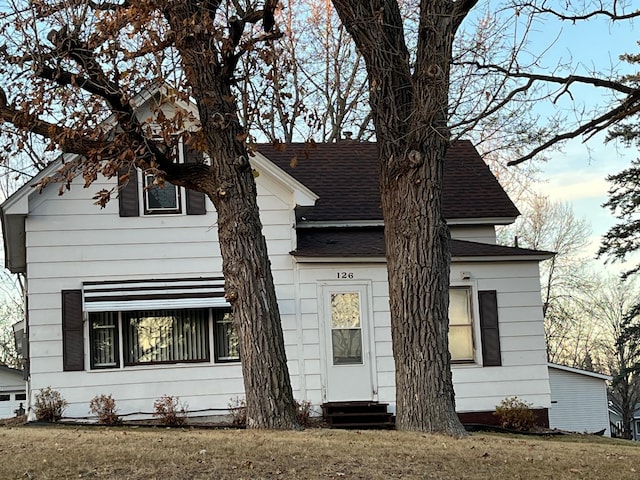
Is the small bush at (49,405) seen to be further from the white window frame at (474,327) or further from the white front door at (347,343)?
the white window frame at (474,327)

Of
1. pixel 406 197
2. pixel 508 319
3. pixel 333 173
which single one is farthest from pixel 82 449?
pixel 333 173

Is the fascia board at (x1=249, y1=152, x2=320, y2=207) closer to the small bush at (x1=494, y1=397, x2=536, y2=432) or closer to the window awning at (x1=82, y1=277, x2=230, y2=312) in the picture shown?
the window awning at (x1=82, y1=277, x2=230, y2=312)

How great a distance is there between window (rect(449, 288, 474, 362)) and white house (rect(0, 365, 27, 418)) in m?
23.2

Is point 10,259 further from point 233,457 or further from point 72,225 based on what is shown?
point 233,457

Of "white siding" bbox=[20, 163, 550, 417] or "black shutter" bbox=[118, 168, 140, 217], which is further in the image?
"black shutter" bbox=[118, 168, 140, 217]

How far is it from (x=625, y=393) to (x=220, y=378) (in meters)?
28.4

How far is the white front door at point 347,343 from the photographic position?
16172 mm

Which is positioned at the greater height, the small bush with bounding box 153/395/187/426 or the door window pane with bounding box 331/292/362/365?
the door window pane with bounding box 331/292/362/365

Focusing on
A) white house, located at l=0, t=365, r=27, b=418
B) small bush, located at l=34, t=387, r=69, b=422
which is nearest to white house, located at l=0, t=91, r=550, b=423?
small bush, located at l=34, t=387, r=69, b=422

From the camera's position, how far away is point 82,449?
8977mm

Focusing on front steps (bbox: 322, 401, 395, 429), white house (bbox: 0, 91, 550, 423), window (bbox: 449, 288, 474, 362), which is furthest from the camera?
window (bbox: 449, 288, 474, 362)

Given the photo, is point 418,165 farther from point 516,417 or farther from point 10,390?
point 10,390

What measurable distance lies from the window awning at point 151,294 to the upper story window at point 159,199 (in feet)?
4.20

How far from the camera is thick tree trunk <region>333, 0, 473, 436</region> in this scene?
453 inches
